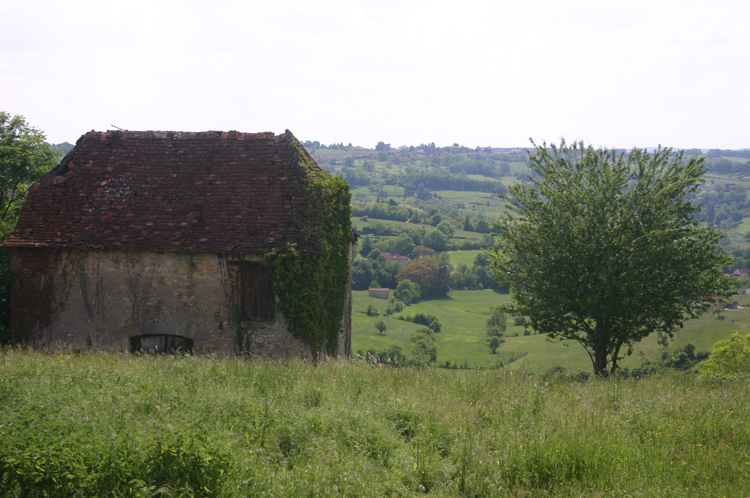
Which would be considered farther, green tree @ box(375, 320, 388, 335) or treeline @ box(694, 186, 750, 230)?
treeline @ box(694, 186, 750, 230)

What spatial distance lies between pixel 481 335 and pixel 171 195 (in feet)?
253

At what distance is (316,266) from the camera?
12.2 meters

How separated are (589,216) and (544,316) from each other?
124 inches

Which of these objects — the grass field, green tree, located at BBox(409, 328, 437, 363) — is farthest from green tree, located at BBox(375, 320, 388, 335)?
green tree, located at BBox(409, 328, 437, 363)

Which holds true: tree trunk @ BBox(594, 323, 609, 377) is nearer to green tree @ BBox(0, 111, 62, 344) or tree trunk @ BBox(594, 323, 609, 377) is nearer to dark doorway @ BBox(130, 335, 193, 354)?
dark doorway @ BBox(130, 335, 193, 354)

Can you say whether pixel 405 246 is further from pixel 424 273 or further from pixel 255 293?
pixel 255 293

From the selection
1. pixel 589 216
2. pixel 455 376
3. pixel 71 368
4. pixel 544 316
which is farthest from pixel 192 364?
pixel 589 216

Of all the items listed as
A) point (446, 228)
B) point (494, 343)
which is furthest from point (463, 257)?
point (494, 343)

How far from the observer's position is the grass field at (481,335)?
5750 cm

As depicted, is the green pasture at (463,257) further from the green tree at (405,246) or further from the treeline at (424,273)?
the green tree at (405,246)

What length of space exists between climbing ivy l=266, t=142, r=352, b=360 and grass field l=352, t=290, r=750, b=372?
35130 mm

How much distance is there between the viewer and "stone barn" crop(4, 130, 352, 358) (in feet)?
40.4

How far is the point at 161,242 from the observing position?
1239cm

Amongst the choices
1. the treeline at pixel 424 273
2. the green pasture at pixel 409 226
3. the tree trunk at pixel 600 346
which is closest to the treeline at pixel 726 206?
the green pasture at pixel 409 226
